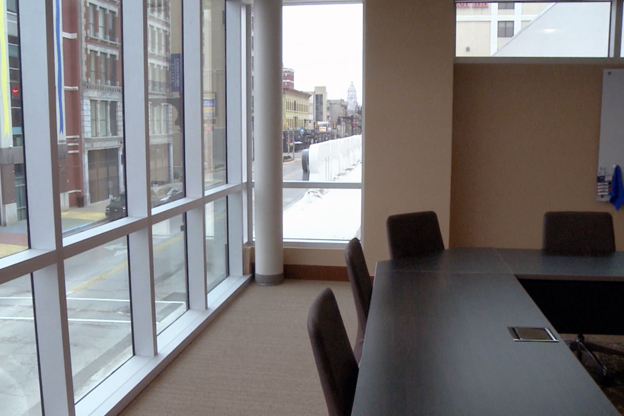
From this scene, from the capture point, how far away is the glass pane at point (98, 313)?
3.21 m

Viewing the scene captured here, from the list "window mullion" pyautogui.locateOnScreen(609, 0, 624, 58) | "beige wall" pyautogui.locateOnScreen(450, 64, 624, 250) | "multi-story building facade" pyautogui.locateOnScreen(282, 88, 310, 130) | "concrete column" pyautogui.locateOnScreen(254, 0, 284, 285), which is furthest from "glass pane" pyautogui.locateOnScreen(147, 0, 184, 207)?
"window mullion" pyautogui.locateOnScreen(609, 0, 624, 58)

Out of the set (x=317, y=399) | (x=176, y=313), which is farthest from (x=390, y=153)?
(x=317, y=399)

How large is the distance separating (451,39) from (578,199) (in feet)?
6.45

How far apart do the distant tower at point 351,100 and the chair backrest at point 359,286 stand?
10.5ft

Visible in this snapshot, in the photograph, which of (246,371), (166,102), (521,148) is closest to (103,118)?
(166,102)

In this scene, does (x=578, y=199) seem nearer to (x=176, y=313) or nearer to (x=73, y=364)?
(x=176, y=313)

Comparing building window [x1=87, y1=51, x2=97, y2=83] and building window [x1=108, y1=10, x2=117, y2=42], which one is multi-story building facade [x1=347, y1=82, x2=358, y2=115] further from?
building window [x1=87, y1=51, x2=97, y2=83]

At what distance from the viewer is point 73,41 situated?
3184 mm

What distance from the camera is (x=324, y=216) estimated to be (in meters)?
6.19

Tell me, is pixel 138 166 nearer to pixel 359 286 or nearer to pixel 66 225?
pixel 66 225

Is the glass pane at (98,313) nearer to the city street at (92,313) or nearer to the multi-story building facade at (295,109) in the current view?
the city street at (92,313)

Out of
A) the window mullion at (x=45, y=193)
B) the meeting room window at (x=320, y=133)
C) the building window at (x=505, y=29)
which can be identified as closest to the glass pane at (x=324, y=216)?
the meeting room window at (x=320, y=133)

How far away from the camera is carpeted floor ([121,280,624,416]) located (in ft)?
11.0

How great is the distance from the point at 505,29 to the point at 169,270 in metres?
3.84
